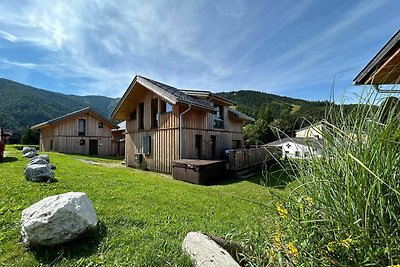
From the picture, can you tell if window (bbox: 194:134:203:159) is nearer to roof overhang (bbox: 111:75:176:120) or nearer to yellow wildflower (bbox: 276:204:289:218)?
roof overhang (bbox: 111:75:176:120)

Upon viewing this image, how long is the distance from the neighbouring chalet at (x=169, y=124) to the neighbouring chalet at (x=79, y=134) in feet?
36.9

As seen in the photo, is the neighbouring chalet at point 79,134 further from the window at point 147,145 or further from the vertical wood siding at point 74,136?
the window at point 147,145

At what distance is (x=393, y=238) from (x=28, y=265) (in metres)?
3.76

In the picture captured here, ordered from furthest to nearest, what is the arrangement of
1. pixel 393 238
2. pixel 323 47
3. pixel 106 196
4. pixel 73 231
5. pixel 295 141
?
pixel 106 196 < pixel 73 231 < pixel 323 47 < pixel 295 141 < pixel 393 238

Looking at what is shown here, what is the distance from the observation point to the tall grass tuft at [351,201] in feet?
3.26

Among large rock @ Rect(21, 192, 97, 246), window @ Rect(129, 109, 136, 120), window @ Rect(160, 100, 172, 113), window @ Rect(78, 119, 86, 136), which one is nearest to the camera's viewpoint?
large rock @ Rect(21, 192, 97, 246)

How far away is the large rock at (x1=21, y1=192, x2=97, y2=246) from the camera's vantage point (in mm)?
3104

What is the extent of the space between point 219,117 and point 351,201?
53.7ft

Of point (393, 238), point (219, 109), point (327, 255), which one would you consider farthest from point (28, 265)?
point (219, 109)

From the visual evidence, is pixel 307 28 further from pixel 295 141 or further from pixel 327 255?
pixel 327 255

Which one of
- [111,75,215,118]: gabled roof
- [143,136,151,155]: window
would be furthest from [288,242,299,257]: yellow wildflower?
[143,136,151,155]: window

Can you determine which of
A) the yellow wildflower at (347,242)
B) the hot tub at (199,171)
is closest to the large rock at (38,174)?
the hot tub at (199,171)

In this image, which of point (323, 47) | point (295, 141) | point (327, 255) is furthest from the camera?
point (323, 47)

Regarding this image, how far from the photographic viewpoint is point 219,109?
1755cm
